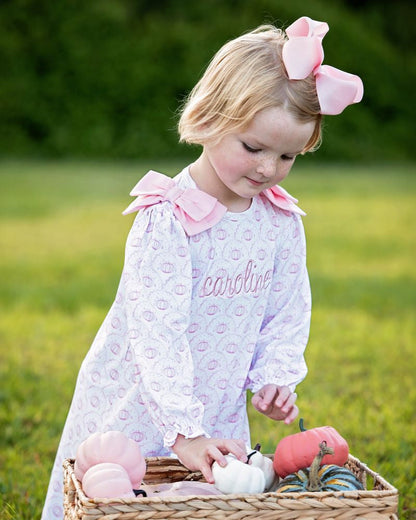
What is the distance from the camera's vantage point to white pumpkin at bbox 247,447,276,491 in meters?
1.97

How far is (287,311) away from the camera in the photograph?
95.5 inches

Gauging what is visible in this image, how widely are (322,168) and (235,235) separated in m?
13.2

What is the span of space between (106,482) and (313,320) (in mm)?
3866

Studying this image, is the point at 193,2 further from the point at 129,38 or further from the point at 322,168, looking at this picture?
the point at 322,168

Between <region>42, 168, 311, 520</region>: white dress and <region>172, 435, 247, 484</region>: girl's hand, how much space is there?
0.08 m

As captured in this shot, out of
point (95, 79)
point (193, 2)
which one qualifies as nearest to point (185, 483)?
point (95, 79)

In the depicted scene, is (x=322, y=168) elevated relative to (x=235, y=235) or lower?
elevated

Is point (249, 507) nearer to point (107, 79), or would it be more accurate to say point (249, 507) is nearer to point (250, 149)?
point (250, 149)

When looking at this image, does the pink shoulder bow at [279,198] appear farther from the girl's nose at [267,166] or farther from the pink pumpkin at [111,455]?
the pink pumpkin at [111,455]

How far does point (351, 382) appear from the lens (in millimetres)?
4355

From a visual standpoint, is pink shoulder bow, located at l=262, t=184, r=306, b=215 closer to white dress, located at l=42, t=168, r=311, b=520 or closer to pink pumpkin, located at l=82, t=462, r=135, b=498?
white dress, located at l=42, t=168, r=311, b=520

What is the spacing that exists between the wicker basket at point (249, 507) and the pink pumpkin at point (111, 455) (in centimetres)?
11

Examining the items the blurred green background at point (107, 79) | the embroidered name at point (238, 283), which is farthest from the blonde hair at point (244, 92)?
the blurred green background at point (107, 79)

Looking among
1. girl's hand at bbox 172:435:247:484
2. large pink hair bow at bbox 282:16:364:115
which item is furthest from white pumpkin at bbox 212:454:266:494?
large pink hair bow at bbox 282:16:364:115
